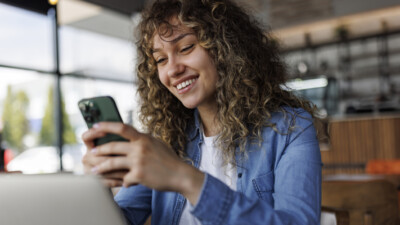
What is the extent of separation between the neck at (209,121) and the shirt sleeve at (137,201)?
26cm

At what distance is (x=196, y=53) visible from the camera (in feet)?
3.74

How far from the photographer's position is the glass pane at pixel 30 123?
5.36m

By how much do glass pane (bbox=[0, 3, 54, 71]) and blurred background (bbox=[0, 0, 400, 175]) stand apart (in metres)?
0.01

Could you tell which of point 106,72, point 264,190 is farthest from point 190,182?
point 106,72

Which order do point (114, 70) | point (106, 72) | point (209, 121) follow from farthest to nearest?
1. point (114, 70)
2. point (106, 72)
3. point (209, 121)

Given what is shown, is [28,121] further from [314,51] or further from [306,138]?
[314,51]

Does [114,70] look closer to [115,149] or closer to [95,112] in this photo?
[95,112]

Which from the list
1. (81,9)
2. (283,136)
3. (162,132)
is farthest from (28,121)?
(283,136)

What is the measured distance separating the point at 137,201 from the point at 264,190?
1.23 feet

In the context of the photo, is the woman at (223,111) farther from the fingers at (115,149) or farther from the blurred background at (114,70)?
the blurred background at (114,70)

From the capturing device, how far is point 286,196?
0.85 m

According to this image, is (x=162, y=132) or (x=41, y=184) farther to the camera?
(x=162, y=132)

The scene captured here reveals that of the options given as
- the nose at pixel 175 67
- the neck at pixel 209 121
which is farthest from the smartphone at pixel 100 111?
the neck at pixel 209 121

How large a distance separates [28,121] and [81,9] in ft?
6.82
